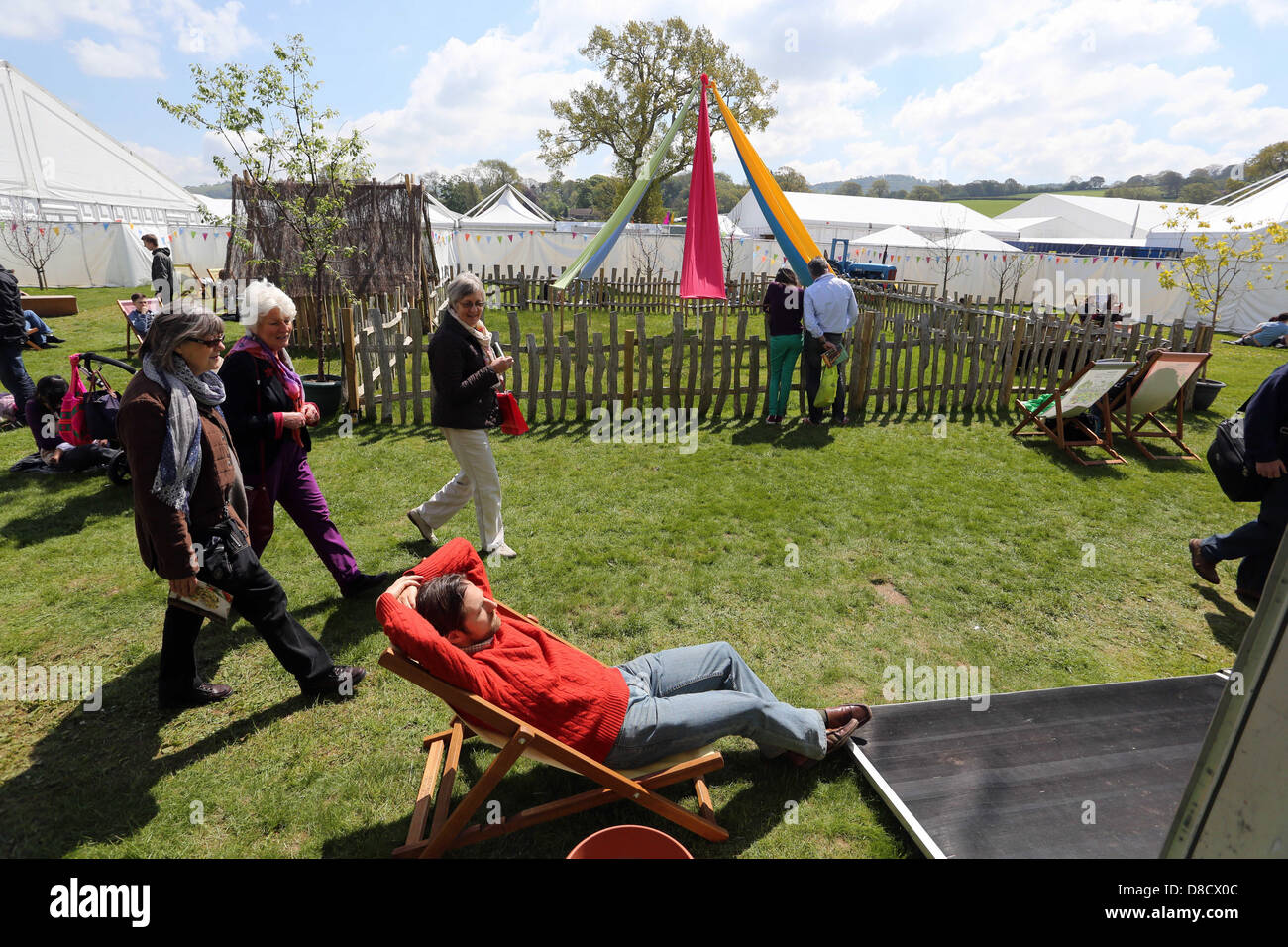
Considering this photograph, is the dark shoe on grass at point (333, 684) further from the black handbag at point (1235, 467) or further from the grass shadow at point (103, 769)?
the black handbag at point (1235, 467)

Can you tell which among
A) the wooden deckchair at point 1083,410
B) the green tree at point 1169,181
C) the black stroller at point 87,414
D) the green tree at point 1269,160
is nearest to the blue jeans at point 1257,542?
the wooden deckchair at point 1083,410

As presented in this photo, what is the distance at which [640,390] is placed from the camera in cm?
831

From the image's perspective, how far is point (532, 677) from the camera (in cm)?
262

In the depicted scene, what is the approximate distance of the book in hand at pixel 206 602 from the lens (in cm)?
296

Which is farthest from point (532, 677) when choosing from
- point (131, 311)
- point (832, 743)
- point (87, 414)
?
point (131, 311)

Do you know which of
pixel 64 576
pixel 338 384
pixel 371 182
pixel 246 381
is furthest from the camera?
pixel 371 182

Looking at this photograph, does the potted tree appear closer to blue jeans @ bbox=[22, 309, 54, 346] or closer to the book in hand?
the book in hand

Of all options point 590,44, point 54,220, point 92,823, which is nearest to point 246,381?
point 92,823

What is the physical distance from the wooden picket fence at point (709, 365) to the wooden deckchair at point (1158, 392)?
156 cm

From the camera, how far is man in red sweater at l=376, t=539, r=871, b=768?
8.18 ft

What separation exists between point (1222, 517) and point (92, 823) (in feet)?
27.2

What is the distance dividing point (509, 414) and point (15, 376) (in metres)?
6.40

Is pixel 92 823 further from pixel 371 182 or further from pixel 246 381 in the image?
pixel 371 182
